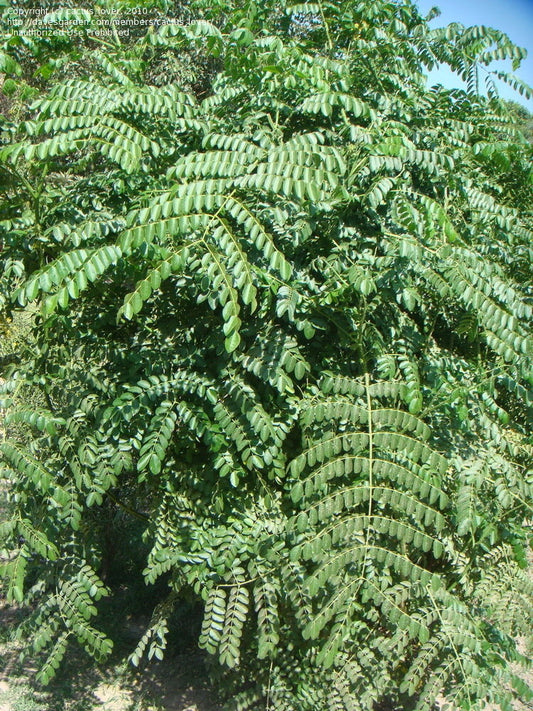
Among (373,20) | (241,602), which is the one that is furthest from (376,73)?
(241,602)

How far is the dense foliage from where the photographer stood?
8.80ft

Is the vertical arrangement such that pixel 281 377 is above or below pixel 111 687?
above

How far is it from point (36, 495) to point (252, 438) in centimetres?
109

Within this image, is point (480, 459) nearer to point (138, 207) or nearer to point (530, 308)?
point (530, 308)

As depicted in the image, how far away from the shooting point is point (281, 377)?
2.83m

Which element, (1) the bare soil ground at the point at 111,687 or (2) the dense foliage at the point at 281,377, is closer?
(2) the dense foliage at the point at 281,377

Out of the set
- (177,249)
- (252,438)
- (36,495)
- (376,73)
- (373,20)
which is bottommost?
(36,495)

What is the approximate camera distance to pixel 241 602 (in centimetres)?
299

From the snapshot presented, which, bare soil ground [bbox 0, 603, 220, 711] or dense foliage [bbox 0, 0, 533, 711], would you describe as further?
bare soil ground [bbox 0, 603, 220, 711]

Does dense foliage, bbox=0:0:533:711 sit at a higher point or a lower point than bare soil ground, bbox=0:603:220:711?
higher

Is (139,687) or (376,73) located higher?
(376,73)

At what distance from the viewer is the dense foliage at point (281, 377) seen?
2.68 meters

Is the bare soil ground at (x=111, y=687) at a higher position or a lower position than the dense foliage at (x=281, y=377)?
lower

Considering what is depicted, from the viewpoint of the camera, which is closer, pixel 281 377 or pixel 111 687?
pixel 281 377
